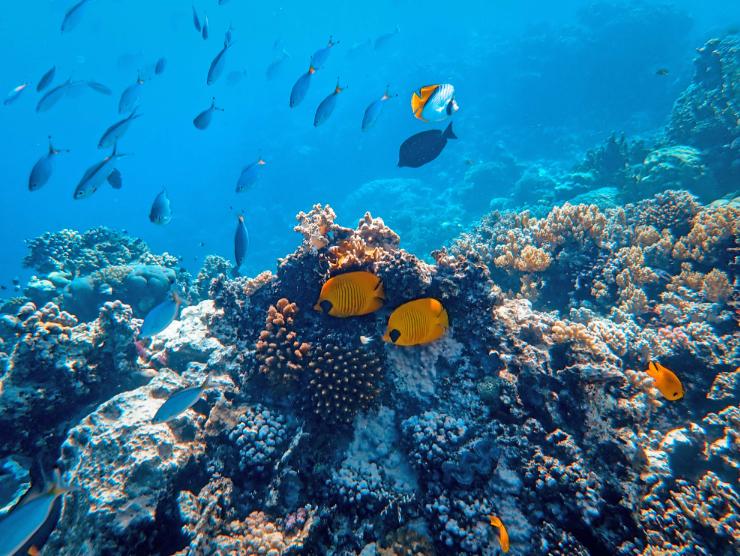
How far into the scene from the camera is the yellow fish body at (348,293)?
9.11 feet

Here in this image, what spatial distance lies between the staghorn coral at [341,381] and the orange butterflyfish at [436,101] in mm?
2910

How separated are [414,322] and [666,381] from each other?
2.88 metres

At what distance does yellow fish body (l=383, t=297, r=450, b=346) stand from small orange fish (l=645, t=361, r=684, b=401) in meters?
2.47

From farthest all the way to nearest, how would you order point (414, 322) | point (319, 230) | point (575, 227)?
point (575, 227)
point (319, 230)
point (414, 322)

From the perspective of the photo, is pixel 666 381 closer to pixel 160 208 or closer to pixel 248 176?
pixel 248 176

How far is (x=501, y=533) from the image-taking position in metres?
2.42

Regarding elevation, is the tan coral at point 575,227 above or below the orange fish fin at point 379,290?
above

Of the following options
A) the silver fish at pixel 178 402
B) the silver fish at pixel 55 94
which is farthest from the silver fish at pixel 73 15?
the silver fish at pixel 178 402

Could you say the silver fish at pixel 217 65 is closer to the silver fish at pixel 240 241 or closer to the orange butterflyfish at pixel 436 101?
the silver fish at pixel 240 241

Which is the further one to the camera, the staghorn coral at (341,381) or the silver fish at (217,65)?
the silver fish at (217,65)

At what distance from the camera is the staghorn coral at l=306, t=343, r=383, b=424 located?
10.1ft

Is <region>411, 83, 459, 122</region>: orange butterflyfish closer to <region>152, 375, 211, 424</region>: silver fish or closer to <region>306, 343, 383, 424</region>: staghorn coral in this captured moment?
<region>306, 343, 383, 424</region>: staghorn coral

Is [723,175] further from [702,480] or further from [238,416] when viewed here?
[238,416]

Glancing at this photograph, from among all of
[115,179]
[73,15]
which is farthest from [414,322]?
[73,15]
